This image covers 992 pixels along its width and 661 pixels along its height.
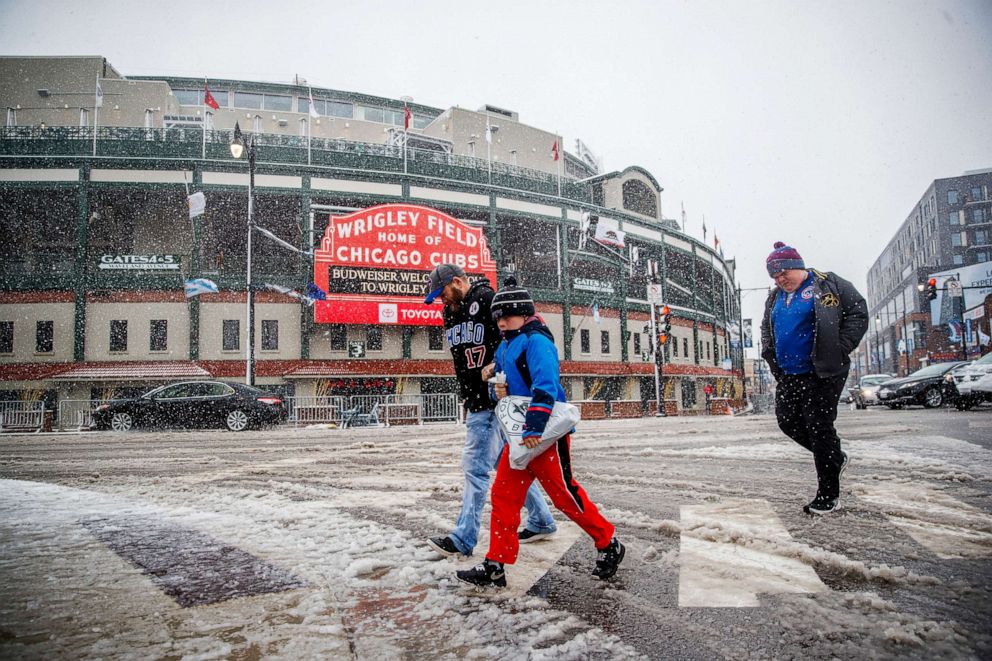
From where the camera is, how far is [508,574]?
3.09 metres

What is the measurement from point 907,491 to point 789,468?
5.57ft

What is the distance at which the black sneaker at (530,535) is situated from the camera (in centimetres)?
374

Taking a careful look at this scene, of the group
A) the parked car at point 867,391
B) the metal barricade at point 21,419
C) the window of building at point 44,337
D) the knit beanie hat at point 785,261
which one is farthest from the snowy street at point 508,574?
the window of building at point 44,337

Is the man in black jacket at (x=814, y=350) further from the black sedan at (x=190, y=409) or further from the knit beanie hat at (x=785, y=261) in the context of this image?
the black sedan at (x=190, y=409)

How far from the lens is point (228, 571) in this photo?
10.3 feet

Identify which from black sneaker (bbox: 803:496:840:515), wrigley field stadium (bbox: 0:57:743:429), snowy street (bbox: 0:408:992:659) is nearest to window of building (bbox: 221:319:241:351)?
wrigley field stadium (bbox: 0:57:743:429)

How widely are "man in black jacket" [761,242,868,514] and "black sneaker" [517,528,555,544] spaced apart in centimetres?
189

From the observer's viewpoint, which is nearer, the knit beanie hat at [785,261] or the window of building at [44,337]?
the knit beanie hat at [785,261]

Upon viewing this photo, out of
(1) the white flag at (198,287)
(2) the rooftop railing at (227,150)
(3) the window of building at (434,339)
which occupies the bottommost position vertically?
(3) the window of building at (434,339)

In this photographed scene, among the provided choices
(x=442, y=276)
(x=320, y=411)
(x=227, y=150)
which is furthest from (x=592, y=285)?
(x=442, y=276)

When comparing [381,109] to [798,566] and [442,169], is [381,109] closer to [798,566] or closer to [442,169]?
[442,169]

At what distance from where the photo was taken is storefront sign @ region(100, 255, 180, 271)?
26.7 meters

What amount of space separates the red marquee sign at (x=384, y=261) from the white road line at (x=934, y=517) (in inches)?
892

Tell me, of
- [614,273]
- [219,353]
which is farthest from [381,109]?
[219,353]
